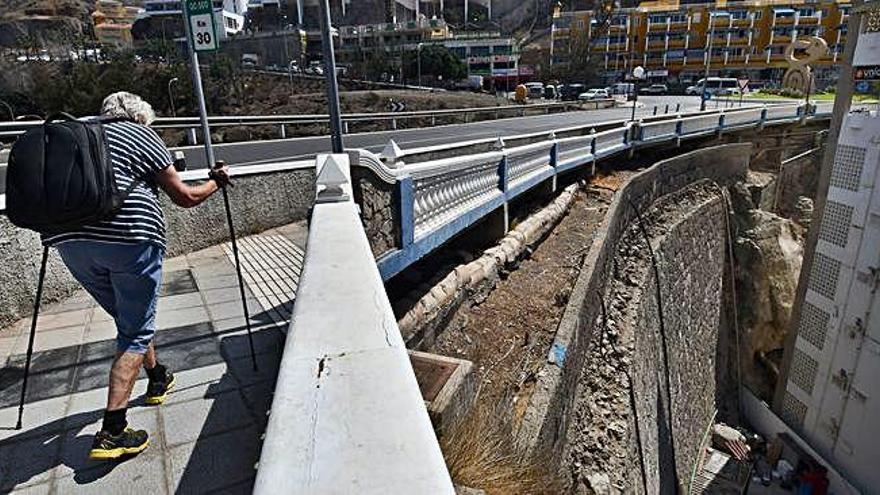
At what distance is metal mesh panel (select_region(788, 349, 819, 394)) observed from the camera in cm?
1234

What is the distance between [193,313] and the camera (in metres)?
3.86

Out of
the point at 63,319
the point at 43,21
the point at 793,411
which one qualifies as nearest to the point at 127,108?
the point at 63,319

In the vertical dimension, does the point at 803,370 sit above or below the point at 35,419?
below

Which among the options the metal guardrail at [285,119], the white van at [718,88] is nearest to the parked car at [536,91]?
the white van at [718,88]

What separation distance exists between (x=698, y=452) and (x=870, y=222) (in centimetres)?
686

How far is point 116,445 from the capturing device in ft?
7.27

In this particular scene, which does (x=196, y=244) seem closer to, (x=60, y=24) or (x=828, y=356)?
(x=828, y=356)

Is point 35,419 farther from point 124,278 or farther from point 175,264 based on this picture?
point 175,264

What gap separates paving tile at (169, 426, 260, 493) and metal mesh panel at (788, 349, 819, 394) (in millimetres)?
14226

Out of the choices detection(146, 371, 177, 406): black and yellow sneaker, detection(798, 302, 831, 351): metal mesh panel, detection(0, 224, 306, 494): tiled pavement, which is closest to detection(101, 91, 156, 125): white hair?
detection(146, 371, 177, 406): black and yellow sneaker

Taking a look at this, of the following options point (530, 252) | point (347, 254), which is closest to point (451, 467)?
point (347, 254)

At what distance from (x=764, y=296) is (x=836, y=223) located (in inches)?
217

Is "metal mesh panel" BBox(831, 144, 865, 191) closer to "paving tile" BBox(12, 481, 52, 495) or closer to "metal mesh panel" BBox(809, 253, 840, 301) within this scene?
"metal mesh panel" BBox(809, 253, 840, 301)

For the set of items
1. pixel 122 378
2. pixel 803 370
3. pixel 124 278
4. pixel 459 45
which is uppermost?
pixel 459 45
